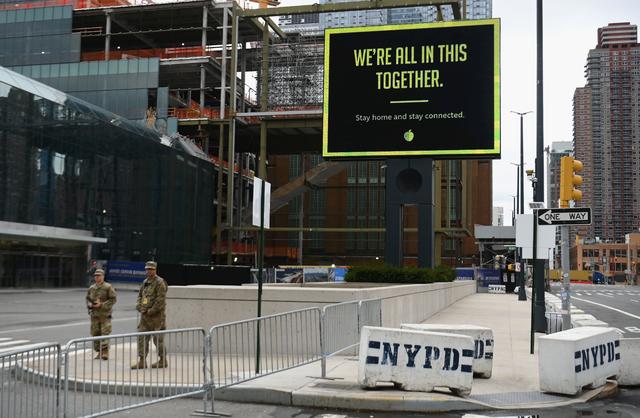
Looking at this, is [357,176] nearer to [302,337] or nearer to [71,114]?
[71,114]

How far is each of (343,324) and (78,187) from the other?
132 feet

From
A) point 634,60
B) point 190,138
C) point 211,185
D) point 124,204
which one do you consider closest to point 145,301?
point 124,204

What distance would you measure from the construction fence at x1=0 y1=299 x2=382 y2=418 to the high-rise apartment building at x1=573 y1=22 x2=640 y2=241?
141753mm

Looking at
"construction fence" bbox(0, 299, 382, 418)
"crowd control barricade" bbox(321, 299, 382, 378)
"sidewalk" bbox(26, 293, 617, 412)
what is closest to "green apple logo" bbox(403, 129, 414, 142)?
"crowd control barricade" bbox(321, 299, 382, 378)

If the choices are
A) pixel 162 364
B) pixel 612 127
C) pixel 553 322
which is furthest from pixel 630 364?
pixel 612 127

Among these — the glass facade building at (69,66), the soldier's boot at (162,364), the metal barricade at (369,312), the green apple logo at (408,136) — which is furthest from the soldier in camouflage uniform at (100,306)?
the glass facade building at (69,66)

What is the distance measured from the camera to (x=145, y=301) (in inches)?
432

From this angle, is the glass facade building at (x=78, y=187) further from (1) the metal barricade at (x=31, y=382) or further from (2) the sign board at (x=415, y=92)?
(1) the metal barricade at (x=31, y=382)

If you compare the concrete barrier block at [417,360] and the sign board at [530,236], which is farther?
the sign board at [530,236]

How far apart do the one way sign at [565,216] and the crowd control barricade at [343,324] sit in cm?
375

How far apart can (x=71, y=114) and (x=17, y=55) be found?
2453cm

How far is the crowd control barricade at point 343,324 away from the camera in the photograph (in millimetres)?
10195

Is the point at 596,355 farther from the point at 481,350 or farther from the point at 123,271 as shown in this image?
the point at 123,271

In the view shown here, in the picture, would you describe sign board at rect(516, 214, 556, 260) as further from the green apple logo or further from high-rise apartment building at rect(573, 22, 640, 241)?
high-rise apartment building at rect(573, 22, 640, 241)
